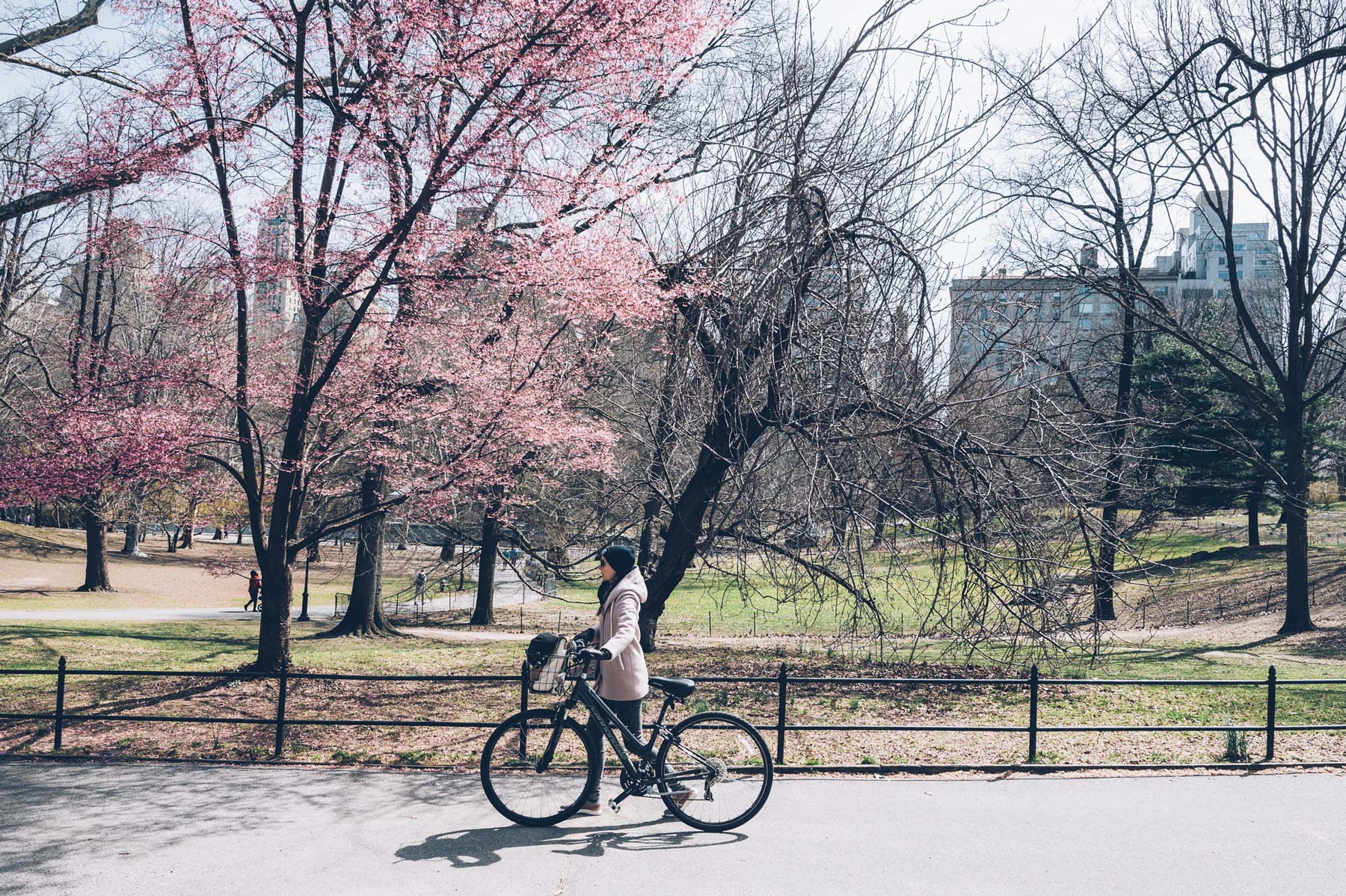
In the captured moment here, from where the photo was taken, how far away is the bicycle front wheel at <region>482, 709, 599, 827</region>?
21.5 feet

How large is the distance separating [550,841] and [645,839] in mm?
615

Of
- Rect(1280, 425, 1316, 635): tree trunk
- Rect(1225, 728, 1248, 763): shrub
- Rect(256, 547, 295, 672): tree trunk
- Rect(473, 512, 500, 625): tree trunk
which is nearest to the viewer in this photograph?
Rect(1225, 728, 1248, 763): shrub

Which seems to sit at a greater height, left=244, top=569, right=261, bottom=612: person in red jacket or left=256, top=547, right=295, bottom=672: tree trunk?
left=256, top=547, right=295, bottom=672: tree trunk

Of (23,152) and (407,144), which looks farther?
(23,152)

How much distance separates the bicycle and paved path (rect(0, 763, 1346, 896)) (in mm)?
150

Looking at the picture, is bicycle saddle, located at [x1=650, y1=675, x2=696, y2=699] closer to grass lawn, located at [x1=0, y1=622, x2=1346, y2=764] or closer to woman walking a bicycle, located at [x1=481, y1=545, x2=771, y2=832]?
woman walking a bicycle, located at [x1=481, y1=545, x2=771, y2=832]

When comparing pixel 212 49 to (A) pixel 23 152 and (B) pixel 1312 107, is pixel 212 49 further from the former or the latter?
(B) pixel 1312 107

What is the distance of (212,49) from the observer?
10953mm

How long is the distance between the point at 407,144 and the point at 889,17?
19.0 ft

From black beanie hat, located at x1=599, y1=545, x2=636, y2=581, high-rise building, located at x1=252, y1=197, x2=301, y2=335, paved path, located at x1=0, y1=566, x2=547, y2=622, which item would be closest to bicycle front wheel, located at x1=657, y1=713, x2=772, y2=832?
black beanie hat, located at x1=599, y1=545, x2=636, y2=581

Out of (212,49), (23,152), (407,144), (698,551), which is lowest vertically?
(698,551)

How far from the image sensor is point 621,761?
658 cm

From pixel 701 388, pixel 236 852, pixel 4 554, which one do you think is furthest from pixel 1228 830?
pixel 4 554

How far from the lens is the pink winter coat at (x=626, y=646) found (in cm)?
662
